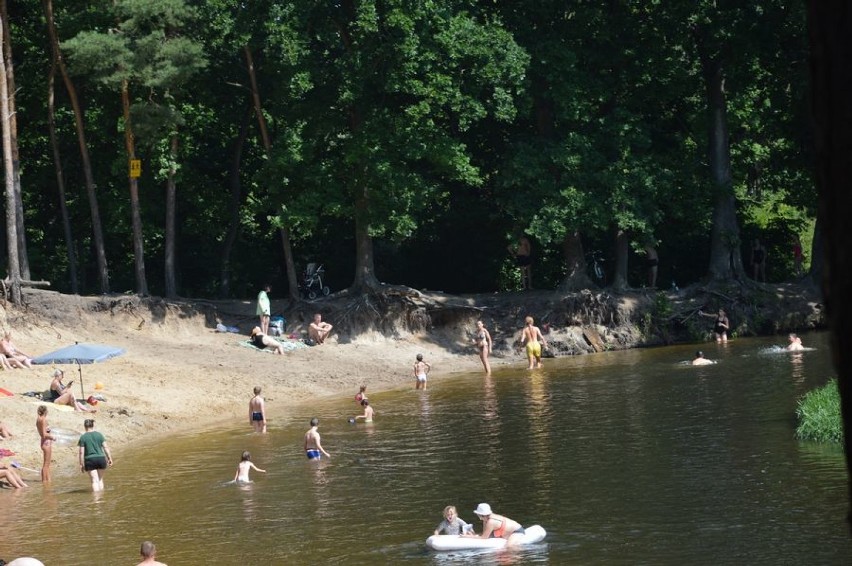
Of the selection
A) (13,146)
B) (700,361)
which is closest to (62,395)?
(13,146)

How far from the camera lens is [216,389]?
33.6 m

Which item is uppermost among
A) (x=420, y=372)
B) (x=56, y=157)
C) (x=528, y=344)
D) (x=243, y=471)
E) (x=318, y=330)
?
(x=56, y=157)

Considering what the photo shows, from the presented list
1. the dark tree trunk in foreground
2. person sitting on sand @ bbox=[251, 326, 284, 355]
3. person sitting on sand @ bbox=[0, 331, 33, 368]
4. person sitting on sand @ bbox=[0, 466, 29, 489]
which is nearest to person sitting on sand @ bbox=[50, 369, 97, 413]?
person sitting on sand @ bbox=[0, 331, 33, 368]

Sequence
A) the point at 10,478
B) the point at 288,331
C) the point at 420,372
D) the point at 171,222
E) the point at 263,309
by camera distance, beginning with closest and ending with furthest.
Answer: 1. the point at 10,478
2. the point at 420,372
3. the point at 263,309
4. the point at 288,331
5. the point at 171,222

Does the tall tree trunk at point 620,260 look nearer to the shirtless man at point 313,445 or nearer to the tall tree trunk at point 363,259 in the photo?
the tall tree trunk at point 363,259

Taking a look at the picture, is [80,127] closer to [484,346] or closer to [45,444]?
[484,346]

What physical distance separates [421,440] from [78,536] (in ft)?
30.1

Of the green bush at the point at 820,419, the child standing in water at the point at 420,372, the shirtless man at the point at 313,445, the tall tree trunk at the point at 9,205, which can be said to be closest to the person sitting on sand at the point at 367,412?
the shirtless man at the point at 313,445

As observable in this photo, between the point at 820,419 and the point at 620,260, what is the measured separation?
22.7 meters

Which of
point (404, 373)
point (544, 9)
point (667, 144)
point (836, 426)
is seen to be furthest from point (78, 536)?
point (667, 144)

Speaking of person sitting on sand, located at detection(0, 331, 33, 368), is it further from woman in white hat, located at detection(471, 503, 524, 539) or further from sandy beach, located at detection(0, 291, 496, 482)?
woman in white hat, located at detection(471, 503, 524, 539)

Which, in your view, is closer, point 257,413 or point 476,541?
point 476,541

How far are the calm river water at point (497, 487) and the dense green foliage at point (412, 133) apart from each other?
40.0ft

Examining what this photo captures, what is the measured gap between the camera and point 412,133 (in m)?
41.3
